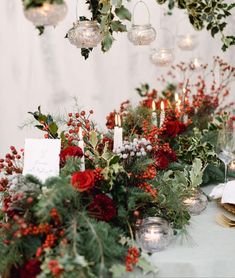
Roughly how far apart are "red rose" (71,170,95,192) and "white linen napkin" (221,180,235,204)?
19.8 inches

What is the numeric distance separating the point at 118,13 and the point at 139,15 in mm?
1684

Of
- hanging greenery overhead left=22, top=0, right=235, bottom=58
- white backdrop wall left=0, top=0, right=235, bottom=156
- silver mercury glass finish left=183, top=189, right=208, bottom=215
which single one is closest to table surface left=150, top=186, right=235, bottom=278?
silver mercury glass finish left=183, top=189, right=208, bottom=215

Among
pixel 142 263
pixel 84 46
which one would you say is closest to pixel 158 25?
pixel 84 46

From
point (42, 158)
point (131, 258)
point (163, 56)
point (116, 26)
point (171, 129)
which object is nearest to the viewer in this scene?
point (131, 258)

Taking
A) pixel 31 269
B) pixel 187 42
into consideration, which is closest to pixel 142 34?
pixel 187 42

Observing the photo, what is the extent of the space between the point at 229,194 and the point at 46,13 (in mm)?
805

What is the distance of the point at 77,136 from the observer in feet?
4.86

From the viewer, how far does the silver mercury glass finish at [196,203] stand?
1362 mm

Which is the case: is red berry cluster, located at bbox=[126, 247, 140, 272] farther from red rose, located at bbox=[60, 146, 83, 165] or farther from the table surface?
red rose, located at bbox=[60, 146, 83, 165]

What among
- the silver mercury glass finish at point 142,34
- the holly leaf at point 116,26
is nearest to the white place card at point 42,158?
the holly leaf at point 116,26

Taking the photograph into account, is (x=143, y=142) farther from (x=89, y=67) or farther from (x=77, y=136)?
(x=89, y=67)

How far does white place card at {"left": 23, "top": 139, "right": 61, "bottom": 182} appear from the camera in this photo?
1.21 meters

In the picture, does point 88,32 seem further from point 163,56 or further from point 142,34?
point 163,56

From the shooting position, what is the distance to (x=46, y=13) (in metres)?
1.00
